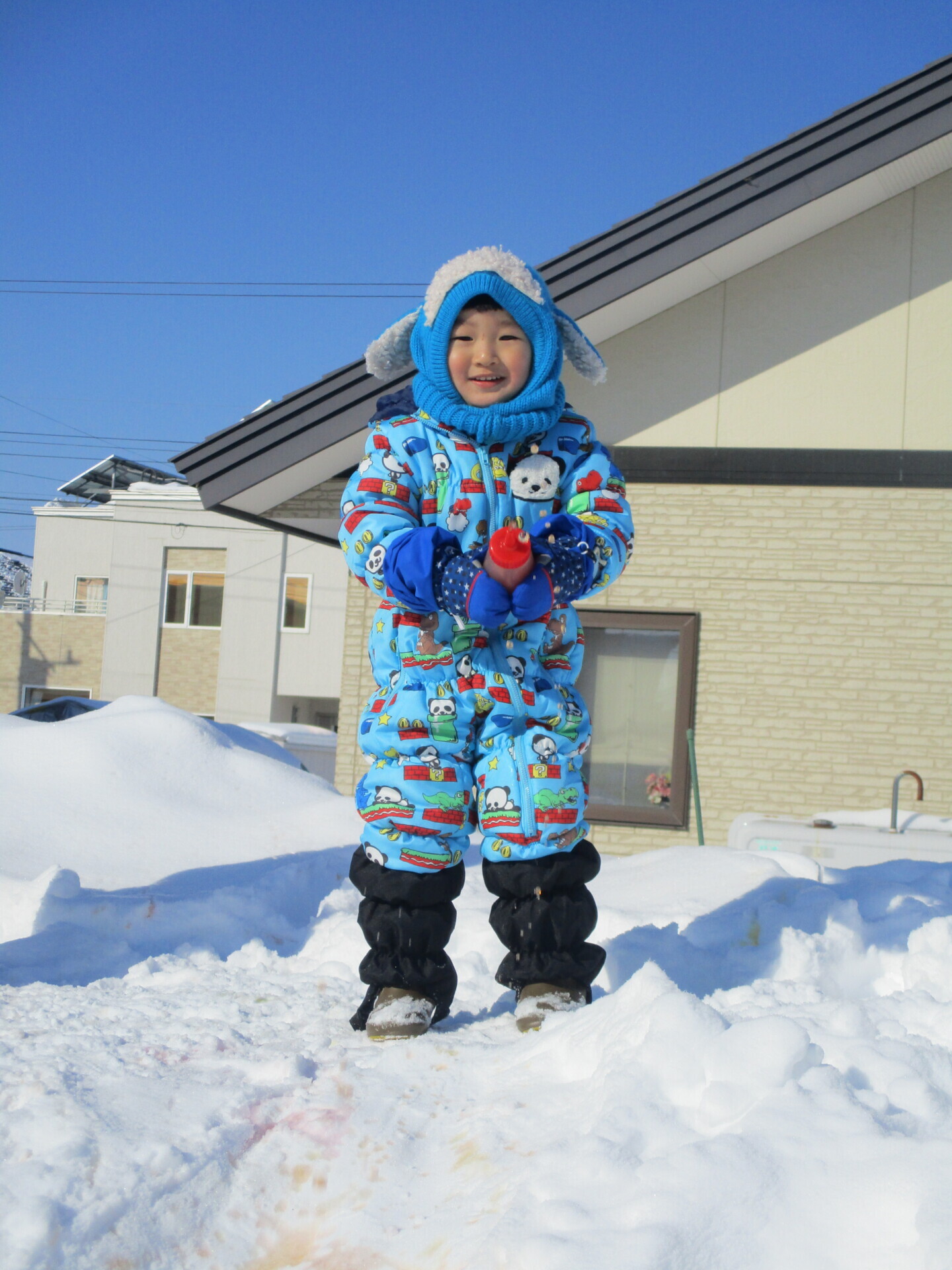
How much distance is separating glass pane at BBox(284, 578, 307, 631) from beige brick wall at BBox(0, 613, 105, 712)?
20.1 feet

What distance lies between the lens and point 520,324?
234 centimetres

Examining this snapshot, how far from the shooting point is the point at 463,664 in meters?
2.17

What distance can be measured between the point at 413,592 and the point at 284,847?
245cm

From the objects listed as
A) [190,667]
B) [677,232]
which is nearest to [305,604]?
[190,667]

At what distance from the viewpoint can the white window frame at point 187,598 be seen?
94.3 ft

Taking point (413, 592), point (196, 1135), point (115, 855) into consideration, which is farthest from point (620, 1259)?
point (115, 855)

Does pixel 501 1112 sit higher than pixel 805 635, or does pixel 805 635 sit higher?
pixel 805 635

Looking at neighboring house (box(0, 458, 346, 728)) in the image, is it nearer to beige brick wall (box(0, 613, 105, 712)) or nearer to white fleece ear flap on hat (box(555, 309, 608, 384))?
beige brick wall (box(0, 613, 105, 712))

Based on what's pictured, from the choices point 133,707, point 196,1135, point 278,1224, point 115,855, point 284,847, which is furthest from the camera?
point 133,707

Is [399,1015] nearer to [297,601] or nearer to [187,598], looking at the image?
[297,601]

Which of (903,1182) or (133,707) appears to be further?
(133,707)

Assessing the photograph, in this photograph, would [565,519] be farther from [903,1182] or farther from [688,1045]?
[903,1182]

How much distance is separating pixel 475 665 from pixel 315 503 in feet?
18.7

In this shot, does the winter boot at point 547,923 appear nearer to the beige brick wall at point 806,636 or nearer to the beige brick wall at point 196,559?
the beige brick wall at point 806,636
